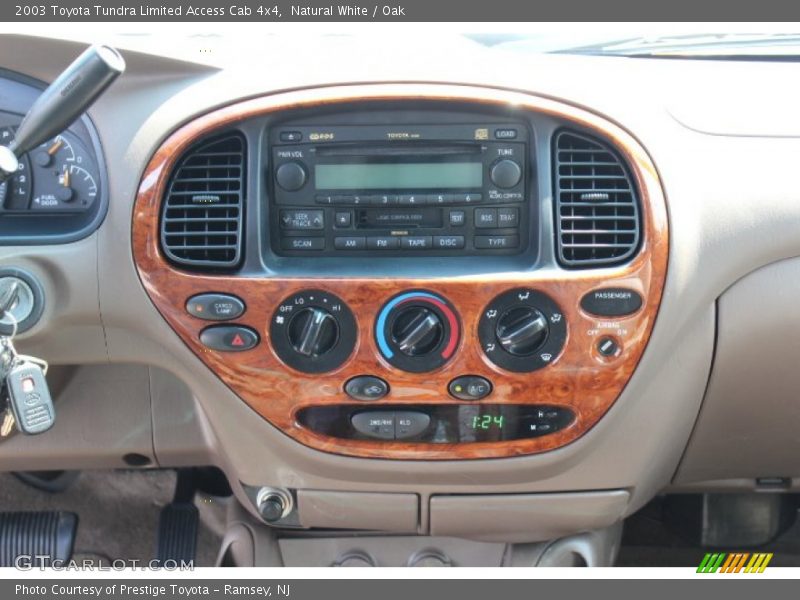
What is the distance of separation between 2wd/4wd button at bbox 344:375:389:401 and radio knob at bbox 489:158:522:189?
1.30 feet

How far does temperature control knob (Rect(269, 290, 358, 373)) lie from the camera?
1572 millimetres

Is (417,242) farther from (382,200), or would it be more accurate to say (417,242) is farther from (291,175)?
(291,175)

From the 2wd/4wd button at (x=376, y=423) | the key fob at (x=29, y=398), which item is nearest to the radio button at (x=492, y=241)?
the 2wd/4wd button at (x=376, y=423)

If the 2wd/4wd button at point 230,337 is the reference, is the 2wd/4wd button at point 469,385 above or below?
below

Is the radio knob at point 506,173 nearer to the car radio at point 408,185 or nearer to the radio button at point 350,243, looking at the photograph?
the car radio at point 408,185

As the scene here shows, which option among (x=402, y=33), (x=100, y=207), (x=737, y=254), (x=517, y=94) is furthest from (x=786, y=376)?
(x=100, y=207)

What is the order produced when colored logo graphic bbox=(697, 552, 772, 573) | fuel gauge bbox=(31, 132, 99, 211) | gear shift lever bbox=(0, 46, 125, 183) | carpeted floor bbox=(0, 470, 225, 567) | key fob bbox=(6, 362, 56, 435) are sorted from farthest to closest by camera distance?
carpeted floor bbox=(0, 470, 225, 567) → colored logo graphic bbox=(697, 552, 772, 573) → fuel gauge bbox=(31, 132, 99, 211) → key fob bbox=(6, 362, 56, 435) → gear shift lever bbox=(0, 46, 125, 183)

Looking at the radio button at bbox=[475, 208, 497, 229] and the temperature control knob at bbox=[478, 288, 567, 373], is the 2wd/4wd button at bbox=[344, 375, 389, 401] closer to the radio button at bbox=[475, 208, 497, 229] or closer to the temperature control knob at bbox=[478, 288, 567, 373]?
the temperature control knob at bbox=[478, 288, 567, 373]

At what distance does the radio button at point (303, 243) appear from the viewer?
1605 millimetres

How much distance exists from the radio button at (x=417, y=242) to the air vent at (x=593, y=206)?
22cm

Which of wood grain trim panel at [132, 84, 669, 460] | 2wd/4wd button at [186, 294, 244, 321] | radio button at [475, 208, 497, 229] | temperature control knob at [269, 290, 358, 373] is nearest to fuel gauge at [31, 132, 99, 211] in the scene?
wood grain trim panel at [132, 84, 669, 460]

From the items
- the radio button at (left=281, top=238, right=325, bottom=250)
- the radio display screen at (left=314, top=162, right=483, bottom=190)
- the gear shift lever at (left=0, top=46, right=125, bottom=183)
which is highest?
the gear shift lever at (left=0, top=46, right=125, bottom=183)

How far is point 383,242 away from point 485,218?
0.59 ft

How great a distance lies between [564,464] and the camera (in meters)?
1.71
